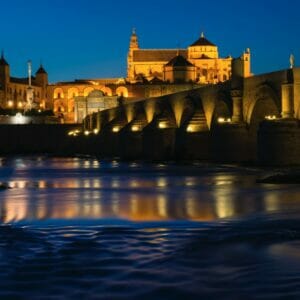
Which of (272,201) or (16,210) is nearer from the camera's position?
(16,210)

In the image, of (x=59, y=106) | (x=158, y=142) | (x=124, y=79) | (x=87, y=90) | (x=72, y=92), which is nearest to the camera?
(x=158, y=142)

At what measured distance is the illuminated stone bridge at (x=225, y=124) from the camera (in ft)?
102

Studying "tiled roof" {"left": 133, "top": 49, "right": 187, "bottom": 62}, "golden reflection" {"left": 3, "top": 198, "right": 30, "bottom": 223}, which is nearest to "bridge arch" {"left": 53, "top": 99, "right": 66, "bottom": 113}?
"tiled roof" {"left": 133, "top": 49, "right": 187, "bottom": 62}

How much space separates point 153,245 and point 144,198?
892cm

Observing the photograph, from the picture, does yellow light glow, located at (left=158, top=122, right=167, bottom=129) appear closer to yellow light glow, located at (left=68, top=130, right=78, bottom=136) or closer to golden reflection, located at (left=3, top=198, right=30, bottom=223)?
golden reflection, located at (left=3, top=198, right=30, bottom=223)

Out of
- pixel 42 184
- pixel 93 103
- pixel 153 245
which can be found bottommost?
pixel 153 245

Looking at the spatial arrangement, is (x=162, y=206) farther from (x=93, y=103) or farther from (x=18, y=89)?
(x=18, y=89)

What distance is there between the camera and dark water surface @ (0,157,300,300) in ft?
29.3

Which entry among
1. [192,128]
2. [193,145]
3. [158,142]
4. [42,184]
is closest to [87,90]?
[158,142]

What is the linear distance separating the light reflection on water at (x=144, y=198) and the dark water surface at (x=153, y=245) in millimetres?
30

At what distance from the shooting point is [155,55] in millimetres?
125188

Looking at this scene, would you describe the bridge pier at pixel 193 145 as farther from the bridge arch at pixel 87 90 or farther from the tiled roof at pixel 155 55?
the bridge arch at pixel 87 90

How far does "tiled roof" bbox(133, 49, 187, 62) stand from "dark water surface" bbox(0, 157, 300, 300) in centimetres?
10382

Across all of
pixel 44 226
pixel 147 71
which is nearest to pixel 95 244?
pixel 44 226
